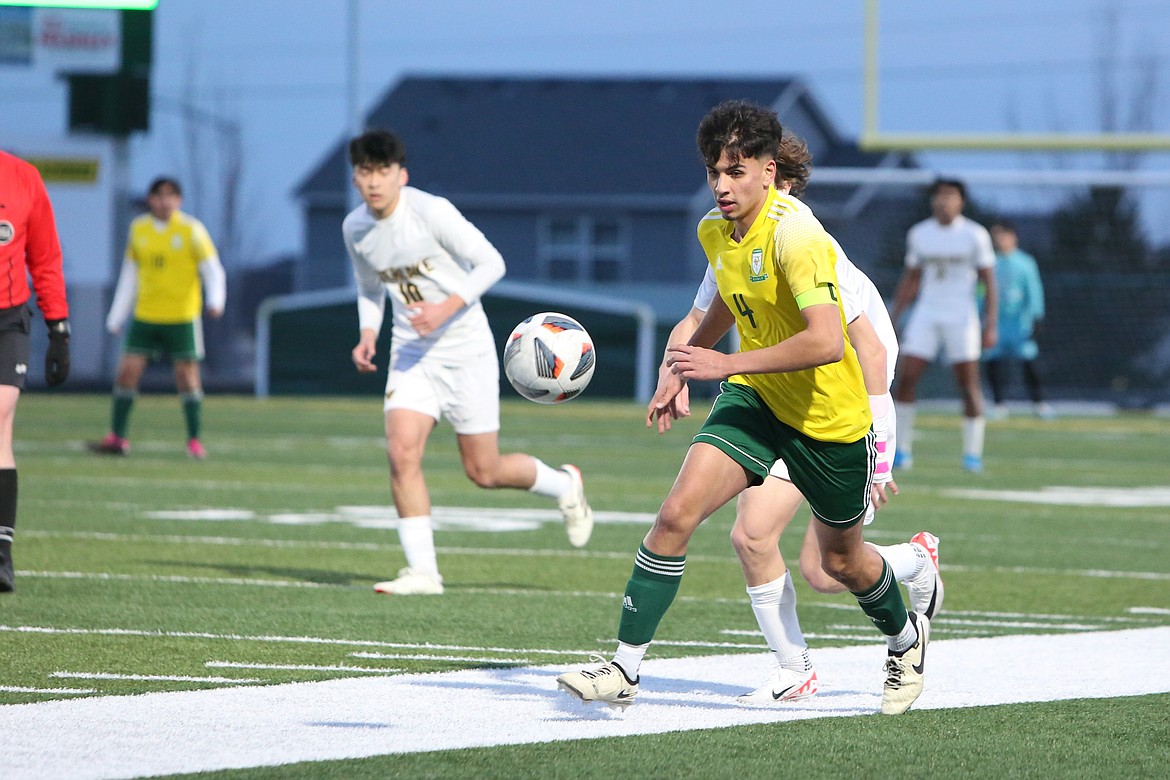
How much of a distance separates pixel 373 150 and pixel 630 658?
12.3ft

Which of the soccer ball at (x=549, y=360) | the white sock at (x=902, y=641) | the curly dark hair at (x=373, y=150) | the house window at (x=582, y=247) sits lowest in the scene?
the house window at (x=582, y=247)

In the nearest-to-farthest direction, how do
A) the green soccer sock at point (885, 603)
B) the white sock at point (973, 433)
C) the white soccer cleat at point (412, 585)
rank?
1. the green soccer sock at point (885, 603)
2. the white soccer cleat at point (412, 585)
3. the white sock at point (973, 433)

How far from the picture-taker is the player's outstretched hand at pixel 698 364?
4.96m

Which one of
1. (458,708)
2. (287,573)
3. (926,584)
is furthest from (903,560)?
(287,573)

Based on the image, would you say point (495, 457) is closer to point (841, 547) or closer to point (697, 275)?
point (841, 547)

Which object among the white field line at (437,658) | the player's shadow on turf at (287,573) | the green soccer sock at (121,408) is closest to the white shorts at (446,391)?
the player's shadow on turf at (287,573)

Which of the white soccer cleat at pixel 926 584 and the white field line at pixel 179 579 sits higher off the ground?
the white soccer cleat at pixel 926 584

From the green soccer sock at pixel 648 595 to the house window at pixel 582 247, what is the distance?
46422 millimetres

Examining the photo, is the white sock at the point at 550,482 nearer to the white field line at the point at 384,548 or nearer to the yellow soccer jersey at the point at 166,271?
the white field line at the point at 384,548

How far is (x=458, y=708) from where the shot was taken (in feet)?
17.6

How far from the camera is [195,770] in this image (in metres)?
4.42

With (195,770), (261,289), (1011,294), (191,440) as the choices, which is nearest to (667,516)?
(195,770)

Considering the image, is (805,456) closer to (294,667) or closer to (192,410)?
(294,667)

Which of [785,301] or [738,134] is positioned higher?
[738,134]
